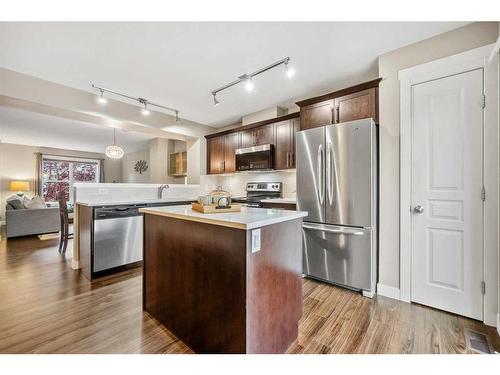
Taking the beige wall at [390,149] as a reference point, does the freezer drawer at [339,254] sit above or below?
below

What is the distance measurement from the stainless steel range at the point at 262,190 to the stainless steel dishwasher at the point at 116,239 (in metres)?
1.76

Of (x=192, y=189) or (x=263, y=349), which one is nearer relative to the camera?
(x=263, y=349)

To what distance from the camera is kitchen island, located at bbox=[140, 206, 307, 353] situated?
1.25m

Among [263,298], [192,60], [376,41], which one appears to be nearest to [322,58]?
[376,41]

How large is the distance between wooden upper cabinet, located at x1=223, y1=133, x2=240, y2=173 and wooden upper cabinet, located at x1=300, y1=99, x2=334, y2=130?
1.65m

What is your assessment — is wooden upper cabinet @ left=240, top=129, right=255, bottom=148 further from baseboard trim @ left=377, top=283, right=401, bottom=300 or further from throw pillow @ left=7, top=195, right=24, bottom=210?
throw pillow @ left=7, top=195, right=24, bottom=210

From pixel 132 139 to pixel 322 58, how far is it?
232 inches

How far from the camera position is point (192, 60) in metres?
2.46

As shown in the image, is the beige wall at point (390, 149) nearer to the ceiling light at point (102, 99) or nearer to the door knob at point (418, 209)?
the door knob at point (418, 209)

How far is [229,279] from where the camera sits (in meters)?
1.29

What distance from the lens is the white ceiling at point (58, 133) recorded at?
4.64 m

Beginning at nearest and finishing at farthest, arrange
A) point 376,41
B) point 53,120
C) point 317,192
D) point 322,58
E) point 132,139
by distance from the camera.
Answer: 1. point 376,41
2. point 322,58
3. point 317,192
4. point 53,120
5. point 132,139

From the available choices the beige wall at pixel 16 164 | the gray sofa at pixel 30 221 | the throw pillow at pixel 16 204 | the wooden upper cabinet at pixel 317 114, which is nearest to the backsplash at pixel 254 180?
the wooden upper cabinet at pixel 317 114
